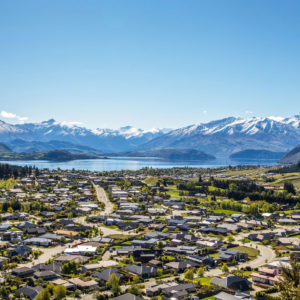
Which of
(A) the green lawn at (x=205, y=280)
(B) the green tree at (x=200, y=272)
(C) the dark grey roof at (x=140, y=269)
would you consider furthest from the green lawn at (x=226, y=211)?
(C) the dark grey roof at (x=140, y=269)

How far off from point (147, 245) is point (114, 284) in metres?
13.7

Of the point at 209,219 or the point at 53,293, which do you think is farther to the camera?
the point at 209,219

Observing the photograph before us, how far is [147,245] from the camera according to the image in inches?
1661

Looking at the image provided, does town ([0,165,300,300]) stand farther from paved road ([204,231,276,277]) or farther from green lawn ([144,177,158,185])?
green lawn ([144,177,158,185])

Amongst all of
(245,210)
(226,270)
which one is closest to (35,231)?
(226,270)

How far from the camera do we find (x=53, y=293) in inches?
1080

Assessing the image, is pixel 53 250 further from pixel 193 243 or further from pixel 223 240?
pixel 223 240

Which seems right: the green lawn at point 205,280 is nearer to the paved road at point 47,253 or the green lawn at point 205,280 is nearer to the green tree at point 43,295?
the green tree at point 43,295

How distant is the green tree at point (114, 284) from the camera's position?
2834 centimetres

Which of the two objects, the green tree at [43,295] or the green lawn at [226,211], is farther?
the green lawn at [226,211]

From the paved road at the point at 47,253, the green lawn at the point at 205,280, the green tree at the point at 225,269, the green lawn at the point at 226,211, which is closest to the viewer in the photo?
the green lawn at the point at 205,280

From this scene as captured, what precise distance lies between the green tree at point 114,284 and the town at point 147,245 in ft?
0.25

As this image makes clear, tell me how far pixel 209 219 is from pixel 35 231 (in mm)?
26194

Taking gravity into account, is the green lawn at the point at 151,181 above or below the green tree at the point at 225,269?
above
